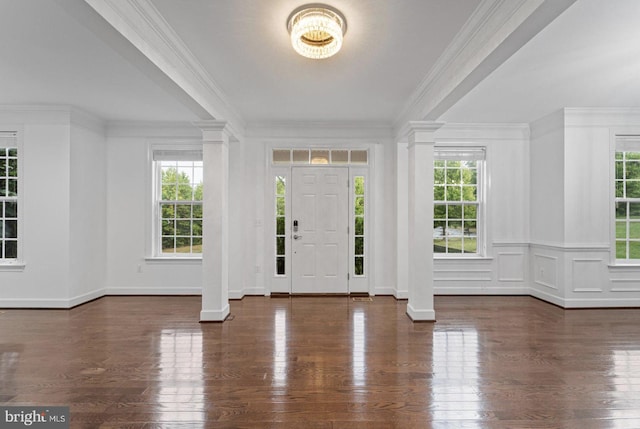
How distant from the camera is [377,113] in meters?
5.22

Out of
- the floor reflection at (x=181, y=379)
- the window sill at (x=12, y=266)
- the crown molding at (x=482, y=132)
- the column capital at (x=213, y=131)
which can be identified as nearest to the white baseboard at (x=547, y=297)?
the crown molding at (x=482, y=132)

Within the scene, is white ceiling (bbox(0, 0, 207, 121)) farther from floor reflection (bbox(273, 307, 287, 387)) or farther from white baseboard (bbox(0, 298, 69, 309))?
white baseboard (bbox(0, 298, 69, 309))

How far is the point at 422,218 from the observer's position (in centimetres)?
447

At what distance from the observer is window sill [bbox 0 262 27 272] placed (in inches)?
195

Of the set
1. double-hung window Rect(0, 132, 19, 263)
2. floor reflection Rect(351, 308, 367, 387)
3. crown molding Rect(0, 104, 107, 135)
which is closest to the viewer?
floor reflection Rect(351, 308, 367, 387)

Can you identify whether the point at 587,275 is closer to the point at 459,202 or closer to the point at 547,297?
the point at 547,297

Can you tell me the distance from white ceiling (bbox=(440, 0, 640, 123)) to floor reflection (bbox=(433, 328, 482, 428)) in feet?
Answer: 9.41

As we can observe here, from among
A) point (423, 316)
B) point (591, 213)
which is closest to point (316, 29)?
point (423, 316)

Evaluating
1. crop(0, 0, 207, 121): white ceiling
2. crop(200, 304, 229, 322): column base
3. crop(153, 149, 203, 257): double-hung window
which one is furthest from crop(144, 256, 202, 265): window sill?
crop(0, 0, 207, 121): white ceiling

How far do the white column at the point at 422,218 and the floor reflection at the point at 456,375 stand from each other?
57cm

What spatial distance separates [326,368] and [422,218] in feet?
7.53

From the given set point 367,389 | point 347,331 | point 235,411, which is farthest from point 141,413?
point 347,331

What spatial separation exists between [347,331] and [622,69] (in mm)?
4022

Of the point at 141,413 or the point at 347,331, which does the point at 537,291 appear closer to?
the point at 347,331
